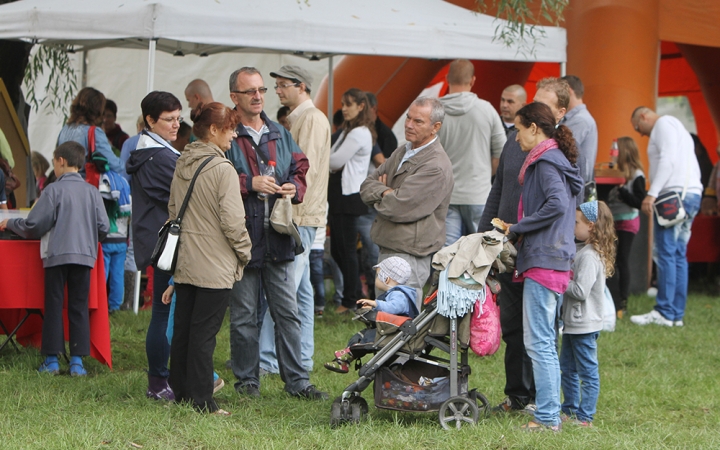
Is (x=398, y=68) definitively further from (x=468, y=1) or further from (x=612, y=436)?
(x=612, y=436)

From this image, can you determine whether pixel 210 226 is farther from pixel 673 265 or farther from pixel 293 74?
pixel 673 265

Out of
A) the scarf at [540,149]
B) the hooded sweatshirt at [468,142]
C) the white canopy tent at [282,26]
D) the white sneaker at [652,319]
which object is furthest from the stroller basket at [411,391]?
the white sneaker at [652,319]

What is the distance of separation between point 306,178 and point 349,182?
A: 2045 millimetres

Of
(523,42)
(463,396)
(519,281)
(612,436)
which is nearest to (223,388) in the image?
(463,396)

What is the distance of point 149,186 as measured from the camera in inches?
→ 192

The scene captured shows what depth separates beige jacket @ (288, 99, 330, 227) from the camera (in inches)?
227

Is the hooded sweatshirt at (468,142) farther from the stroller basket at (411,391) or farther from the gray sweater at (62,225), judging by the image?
the gray sweater at (62,225)

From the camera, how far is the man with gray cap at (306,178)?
577 cm

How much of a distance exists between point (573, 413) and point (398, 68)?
7.61 metres

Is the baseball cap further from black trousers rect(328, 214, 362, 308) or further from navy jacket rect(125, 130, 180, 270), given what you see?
black trousers rect(328, 214, 362, 308)

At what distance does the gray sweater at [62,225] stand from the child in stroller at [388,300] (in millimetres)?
1979

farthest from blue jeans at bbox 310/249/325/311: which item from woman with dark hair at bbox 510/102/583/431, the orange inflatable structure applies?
woman with dark hair at bbox 510/102/583/431

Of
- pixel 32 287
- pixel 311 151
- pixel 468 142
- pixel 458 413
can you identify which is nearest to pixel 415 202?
pixel 311 151

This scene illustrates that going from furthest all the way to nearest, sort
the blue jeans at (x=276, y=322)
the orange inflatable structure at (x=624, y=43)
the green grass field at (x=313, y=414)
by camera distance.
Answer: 1. the orange inflatable structure at (x=624, y=43)
2. the blue jeans at (x=276, y=322)
3. the green grass field at (x=313, y=414)
